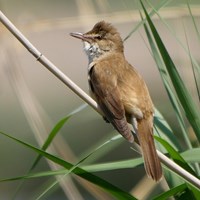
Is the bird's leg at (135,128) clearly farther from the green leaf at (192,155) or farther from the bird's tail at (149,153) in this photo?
the green leaf at (192,155)

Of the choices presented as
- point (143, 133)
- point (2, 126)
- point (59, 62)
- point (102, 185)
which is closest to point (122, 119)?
point (143, 133)

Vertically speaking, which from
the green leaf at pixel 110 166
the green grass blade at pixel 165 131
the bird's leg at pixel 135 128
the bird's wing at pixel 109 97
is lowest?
the green leaf at pixel 110 166

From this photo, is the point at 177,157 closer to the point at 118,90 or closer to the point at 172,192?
the point at 172,192

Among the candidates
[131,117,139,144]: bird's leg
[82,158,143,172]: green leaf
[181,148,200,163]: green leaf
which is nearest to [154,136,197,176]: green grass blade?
[181,148,200,163]: green leaf

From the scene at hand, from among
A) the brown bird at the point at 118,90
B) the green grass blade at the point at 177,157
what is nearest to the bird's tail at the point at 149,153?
the brown bird at the point at 118,90

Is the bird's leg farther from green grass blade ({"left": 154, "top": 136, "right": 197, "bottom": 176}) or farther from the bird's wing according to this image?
green grass blade ({"left": 154, "top": 136, "right": 197, "bottom": 176})

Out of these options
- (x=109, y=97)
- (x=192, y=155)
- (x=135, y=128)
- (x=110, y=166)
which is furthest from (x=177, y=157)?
(x=109, y=97)
